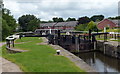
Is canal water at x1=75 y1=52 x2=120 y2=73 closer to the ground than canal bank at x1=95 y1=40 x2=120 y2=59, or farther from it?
closer to the ground

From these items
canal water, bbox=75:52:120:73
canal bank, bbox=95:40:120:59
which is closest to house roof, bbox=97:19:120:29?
canal bank, bbox=95:40:120:59

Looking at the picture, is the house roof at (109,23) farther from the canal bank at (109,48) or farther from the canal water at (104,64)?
the canal water at (104,64)

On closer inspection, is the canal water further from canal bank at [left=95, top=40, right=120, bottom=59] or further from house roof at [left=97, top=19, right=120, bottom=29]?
house roof at [left=97, top=19, right=120, bottom=29]

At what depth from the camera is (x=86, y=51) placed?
70.4ft

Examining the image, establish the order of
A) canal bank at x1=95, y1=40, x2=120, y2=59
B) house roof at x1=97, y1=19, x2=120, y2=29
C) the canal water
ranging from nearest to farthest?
the canal water < canal bank at x1=95, y1=40, x2=120, y2=59 < house roof at x1=97, y1=19, x2=120, y2=29

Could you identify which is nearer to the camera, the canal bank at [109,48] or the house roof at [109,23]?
the canal bank at [109,48]

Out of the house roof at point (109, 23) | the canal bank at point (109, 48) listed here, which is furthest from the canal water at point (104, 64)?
the house roof at point (109, 23)

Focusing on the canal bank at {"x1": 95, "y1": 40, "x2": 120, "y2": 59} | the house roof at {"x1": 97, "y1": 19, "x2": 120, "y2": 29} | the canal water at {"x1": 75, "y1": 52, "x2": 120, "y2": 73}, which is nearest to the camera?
the canal water at {"x1": 75, "y1": 52, "x2": 120, "y2": 73}

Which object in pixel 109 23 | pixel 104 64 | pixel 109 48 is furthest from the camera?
pixel 109 23

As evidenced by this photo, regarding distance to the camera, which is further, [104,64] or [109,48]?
[109,48]

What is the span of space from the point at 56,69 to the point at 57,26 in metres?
61.5

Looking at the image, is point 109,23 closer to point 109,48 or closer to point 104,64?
point 109,48

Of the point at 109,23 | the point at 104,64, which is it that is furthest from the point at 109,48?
the point at 109,23

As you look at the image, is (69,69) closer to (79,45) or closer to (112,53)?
(112,53)
